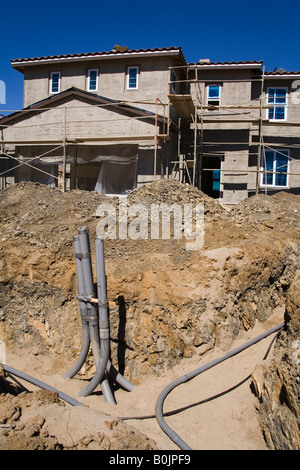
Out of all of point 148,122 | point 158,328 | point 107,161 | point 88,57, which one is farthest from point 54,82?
point 158,328

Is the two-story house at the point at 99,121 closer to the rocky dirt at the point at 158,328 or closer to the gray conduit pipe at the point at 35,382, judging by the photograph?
the rocky dirt at the point at 158,328

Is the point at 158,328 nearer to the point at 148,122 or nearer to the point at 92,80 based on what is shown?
the point at 148,122

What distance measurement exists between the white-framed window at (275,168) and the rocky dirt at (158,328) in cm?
780

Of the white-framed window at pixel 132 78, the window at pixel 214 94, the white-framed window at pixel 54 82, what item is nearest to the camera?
the white-framed window at pixel 132 78

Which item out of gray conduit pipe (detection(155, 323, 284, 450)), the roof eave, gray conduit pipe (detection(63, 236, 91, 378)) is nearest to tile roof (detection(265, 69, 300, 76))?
the roof eave

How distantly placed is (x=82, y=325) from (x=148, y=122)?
993 centimetres

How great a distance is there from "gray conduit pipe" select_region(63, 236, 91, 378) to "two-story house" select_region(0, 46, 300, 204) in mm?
8723

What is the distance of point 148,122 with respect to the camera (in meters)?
15.0

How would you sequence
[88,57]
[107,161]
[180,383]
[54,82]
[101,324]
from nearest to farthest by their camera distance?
[180,383]
[101,324]
[107,161]
[88,57]
[54,82]

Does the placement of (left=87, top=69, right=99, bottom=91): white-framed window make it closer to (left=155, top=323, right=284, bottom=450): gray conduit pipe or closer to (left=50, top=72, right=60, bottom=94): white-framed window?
(left=50, top=72, right=60, bottom=94): white-framed window

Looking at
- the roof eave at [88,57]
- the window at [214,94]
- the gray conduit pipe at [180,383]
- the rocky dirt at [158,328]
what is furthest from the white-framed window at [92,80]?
the gray conduit pipe at [180,383]

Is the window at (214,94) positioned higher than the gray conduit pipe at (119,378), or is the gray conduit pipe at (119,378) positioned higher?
the window at (214,94)

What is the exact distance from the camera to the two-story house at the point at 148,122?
50.5 ft

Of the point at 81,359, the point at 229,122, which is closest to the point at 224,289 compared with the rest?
the point at 81,359
